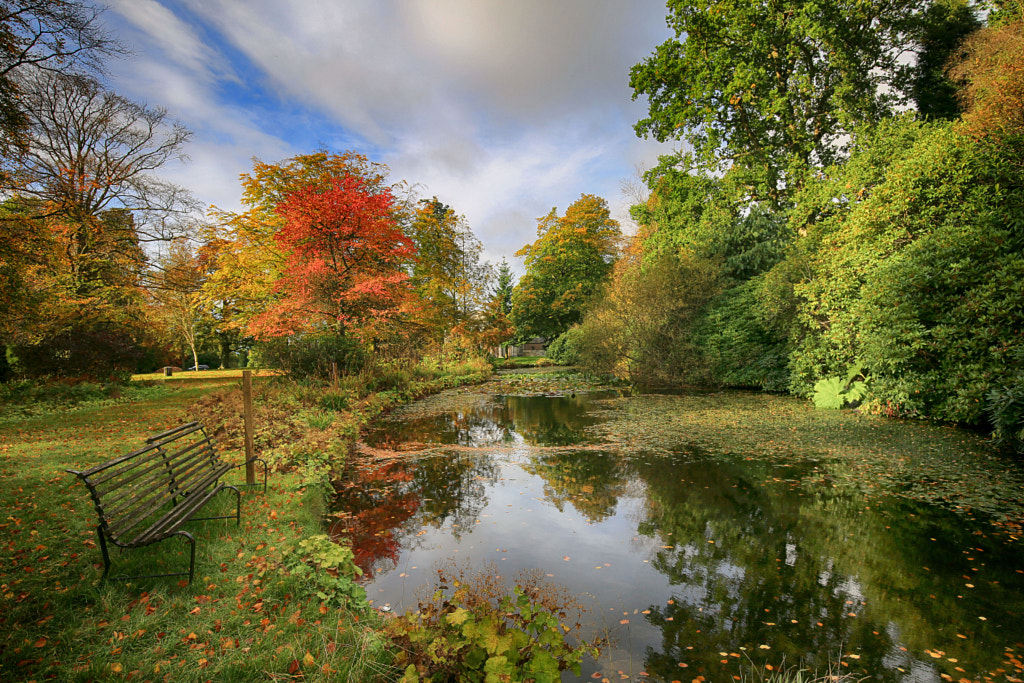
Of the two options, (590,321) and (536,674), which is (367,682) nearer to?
(536,674)

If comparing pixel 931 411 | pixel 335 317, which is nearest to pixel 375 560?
pixel 335 317

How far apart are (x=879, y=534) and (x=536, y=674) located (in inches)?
167

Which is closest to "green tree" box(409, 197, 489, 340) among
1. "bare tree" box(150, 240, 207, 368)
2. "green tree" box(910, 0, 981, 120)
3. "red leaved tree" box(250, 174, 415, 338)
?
"red leaved tree" box(250, 174, 415, 338)

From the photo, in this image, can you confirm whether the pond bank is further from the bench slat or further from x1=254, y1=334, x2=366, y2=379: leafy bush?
x1=254, y1=334, x2=366, y2=379: leafy bush

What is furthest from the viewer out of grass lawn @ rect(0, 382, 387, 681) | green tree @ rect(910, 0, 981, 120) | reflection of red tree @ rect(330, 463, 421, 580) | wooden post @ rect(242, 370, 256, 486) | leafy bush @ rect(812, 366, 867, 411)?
green tree @ rect(910, 0, 981, 120)

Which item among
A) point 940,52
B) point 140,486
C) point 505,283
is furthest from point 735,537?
point 505,283

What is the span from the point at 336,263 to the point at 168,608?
10.7 meters

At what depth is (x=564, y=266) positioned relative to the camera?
106 feet

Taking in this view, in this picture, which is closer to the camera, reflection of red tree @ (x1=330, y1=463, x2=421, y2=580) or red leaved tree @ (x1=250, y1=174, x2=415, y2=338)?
reflection of red tree @ (x1=330, y1=463, x2=421, y2=580)

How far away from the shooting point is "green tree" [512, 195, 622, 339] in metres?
31.9

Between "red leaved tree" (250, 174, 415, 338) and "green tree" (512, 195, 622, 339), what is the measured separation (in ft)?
65.2

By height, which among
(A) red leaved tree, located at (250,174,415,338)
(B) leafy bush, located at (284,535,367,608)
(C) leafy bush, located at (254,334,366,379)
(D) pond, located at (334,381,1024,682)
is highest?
(A) red leaved tree, located at (250,174,415,338)

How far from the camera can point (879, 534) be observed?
464 cm

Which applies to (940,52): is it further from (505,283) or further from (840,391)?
(505,283)
